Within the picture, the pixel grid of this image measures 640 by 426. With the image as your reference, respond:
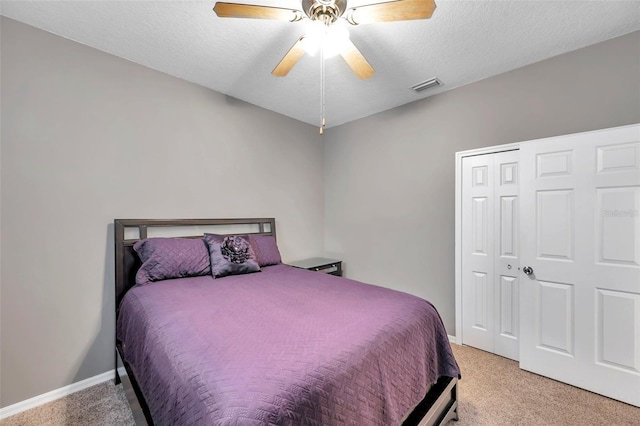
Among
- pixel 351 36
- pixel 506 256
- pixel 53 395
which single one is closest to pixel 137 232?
pixel 53 395

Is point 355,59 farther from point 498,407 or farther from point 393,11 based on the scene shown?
point 498,407

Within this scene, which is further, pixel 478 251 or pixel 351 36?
pixel 478 251

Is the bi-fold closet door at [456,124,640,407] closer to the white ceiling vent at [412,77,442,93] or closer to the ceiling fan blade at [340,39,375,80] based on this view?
the white ceiling vent at [412,77,442,93]

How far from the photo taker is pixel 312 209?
4.01 meters

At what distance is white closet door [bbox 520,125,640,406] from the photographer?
73.4 inches

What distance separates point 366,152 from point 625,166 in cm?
240

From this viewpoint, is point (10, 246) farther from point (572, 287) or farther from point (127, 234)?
point (572, 287)

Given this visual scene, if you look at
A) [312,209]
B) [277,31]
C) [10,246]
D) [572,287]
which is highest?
[277,31]

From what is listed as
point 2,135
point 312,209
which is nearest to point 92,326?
point 2,135

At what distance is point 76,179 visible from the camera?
2.08 metres


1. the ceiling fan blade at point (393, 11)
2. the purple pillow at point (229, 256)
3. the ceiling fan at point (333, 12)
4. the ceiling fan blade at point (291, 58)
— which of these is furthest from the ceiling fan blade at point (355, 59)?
the purple pillow at point (229, 256)

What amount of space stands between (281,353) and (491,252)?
2.39 meters

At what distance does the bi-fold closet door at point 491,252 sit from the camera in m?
2.46

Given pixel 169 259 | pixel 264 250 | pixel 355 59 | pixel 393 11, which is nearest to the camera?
pixel 393 11
